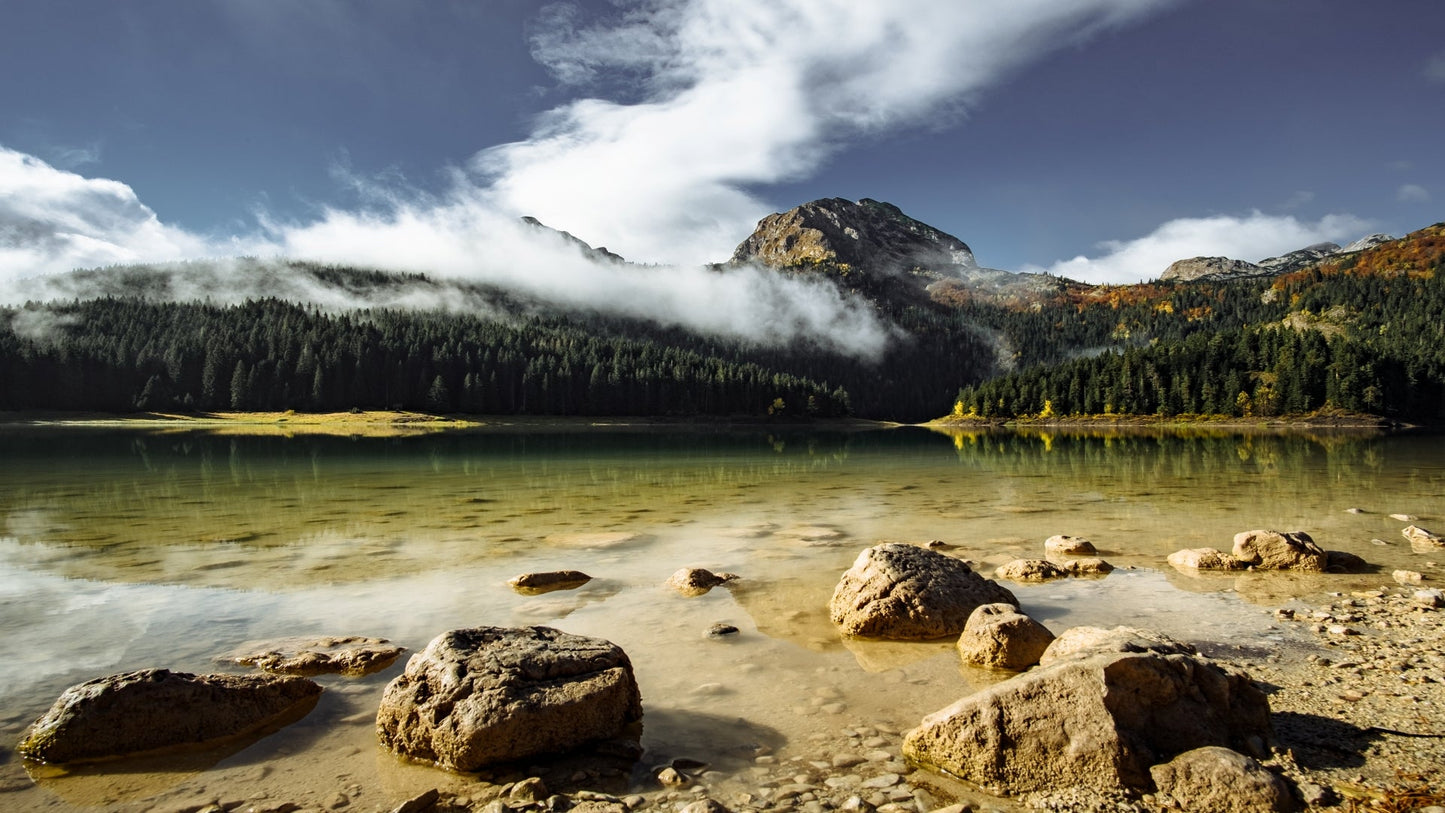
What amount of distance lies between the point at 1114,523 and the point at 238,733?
22.4 metres

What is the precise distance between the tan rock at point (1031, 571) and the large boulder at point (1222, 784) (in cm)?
849

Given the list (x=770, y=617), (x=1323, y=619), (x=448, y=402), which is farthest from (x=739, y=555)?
(x=448, y=402)

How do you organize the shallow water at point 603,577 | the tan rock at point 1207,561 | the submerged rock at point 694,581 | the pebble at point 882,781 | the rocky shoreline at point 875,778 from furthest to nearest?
the tan rock at point 1207,561
the submerged rock at point 694,581
the shallow water at point 603,577
the pebble at point 882,781
the rocky shoreline at point 875,778

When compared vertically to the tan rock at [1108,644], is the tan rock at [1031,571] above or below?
below

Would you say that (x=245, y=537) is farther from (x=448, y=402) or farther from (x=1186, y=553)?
(x=448, y=402)

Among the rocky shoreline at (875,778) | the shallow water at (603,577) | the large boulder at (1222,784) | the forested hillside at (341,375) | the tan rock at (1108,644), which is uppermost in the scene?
the forested hillside at (341,375)

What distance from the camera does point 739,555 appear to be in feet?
58.3

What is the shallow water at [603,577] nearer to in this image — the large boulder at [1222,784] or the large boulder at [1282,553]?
the large boulder at [1282,553]

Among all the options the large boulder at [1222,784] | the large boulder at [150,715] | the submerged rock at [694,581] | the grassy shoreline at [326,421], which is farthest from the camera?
the grassy shoreline at [326,421]

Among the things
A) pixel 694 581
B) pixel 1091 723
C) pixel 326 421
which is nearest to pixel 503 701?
pixel 1091 723

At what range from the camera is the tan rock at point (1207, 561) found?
14.8m

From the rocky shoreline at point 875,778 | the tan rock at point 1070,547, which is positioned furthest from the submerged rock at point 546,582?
the tan rock at point 1070,547

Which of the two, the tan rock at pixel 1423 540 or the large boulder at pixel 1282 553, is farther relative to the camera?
the tan rock at pixel 1423 540

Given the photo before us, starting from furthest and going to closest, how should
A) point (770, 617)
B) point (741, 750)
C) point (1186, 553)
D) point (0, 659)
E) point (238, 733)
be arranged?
point (1186, 553)
point (770, 617)
point (0, 659)
point (238, 733)
point (741, 750)
